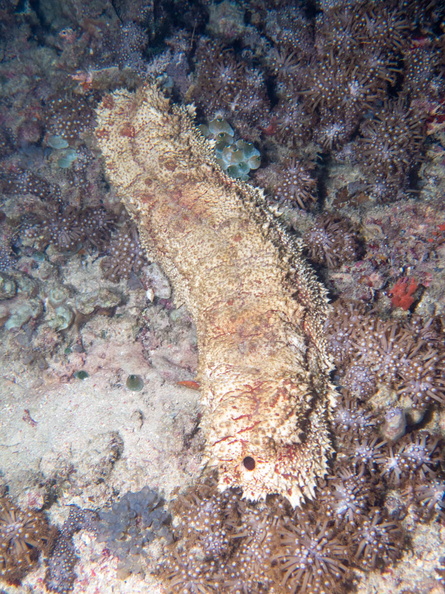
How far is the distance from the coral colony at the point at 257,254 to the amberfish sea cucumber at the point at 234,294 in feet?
0.07

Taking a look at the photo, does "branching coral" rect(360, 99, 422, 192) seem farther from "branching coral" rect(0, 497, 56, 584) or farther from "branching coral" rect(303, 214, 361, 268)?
"branching coral" rect(0, 497, 56, 584)

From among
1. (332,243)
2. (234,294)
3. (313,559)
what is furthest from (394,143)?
(313,559)

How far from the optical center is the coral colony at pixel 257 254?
3057 millimetres

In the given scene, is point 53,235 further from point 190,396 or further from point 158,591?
point 158,591

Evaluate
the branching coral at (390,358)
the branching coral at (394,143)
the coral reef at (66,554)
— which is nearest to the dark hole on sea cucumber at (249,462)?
the branching coral at (390,358)

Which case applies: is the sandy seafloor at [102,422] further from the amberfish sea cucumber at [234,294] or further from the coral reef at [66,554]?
the amberfish sea cucumber at [234,294]

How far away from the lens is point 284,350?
120 inches

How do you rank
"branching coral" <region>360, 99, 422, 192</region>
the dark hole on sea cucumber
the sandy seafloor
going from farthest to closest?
"branching coral" <region>360, 99, 422, 192</region>
the sandy seafloor
the dark hole on sea cucumber

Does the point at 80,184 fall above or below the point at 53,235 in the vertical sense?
above

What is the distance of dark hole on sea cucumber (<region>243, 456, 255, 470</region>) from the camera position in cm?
281

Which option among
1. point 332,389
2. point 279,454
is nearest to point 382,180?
point 332,389

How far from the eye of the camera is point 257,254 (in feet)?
11.5

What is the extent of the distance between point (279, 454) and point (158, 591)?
2448 millimetres

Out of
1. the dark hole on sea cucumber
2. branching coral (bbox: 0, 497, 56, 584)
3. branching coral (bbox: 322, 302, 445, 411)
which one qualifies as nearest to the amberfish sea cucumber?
the dark hole on sea cucumber
